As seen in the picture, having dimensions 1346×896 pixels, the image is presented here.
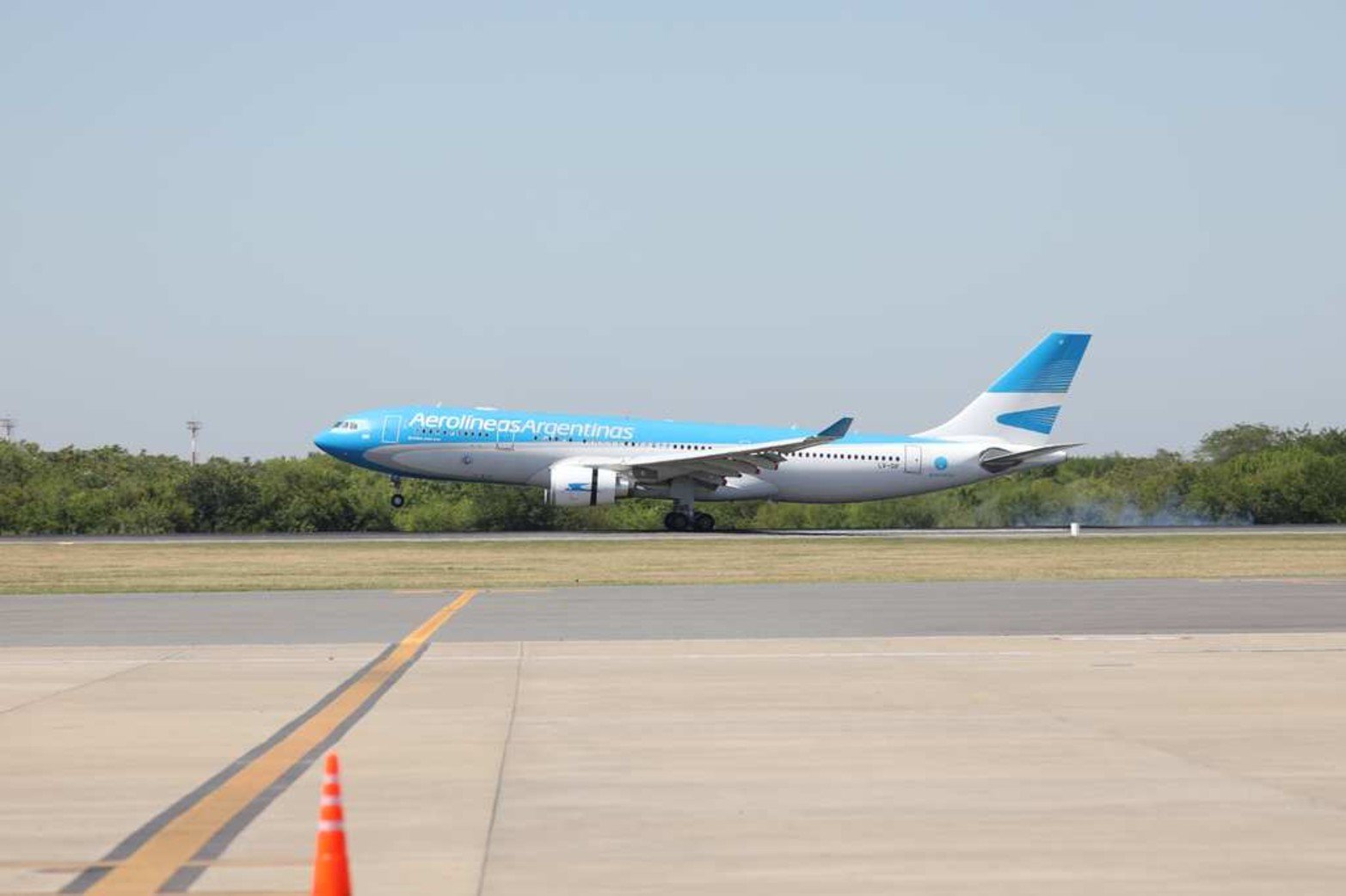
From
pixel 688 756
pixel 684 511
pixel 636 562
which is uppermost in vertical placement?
pixel 684 511

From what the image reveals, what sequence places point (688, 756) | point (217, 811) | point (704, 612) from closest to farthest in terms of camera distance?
point (217, 811) → point (688, 756) → point (704, 612)

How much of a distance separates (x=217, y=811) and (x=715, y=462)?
47331mm

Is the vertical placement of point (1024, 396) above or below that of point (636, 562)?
above

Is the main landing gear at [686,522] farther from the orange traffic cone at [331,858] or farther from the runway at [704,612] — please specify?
the orange traffic cone at [331,858]

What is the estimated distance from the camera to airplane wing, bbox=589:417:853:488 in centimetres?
5581

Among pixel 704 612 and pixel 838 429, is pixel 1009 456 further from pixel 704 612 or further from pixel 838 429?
pixel 704 612

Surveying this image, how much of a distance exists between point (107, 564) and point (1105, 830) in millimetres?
34977

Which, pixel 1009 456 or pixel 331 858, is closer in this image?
pixel 331 858

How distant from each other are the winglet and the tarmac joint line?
131 ft

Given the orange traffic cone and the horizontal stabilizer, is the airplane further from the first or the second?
the orange traffic cone

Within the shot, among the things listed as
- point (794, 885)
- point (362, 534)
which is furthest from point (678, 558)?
point (794, 885)

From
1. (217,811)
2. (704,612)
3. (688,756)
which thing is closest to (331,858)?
(217,811)

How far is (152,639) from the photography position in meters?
20.7

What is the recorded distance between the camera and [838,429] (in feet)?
179
